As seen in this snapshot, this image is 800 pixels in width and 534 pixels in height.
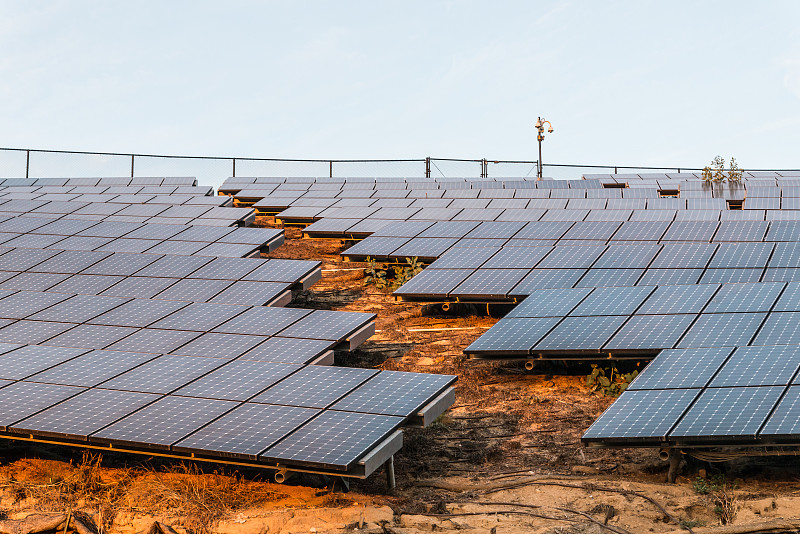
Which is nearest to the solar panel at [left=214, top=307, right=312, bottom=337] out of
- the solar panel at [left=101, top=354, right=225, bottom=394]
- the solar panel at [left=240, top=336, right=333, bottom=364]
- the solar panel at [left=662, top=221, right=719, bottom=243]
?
the solar panel at [left=240, top=336, right=333, bottom=364]

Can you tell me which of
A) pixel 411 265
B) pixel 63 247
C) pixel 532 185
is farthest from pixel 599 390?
pixel 532 185

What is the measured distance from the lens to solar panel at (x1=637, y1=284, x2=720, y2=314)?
49.6ft

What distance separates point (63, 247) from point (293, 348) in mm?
10908

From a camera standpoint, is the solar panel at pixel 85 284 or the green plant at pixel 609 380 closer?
the green plant at pixel 609 380

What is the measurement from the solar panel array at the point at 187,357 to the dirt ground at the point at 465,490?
2.45ft

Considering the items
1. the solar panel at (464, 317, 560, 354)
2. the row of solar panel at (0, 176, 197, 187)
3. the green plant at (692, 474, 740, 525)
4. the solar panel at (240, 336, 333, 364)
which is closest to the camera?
the green plant at (692, 474, 740, 525)

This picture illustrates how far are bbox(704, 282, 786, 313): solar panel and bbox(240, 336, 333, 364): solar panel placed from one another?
6.85 meters

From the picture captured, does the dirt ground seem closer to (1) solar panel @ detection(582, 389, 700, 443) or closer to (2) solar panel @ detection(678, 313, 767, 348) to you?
(1) solar panel @ detection(582, 389, 700, 443)

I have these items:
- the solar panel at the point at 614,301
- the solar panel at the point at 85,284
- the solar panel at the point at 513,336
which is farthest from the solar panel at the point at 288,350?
the solar panel at the point at 85,284

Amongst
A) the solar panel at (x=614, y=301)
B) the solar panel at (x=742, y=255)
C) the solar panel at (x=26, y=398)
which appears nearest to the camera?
the solar panel at (x=26, y=398)

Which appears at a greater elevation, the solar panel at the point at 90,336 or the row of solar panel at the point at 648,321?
the row of solar panel at the point at 648,321

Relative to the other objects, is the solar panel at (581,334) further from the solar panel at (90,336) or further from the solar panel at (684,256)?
the solar panel at (90,336)

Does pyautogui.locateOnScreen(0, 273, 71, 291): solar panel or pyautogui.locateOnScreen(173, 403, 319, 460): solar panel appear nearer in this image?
pyautogui.locateOnScreen(173, 403, 319, 460): solar panel

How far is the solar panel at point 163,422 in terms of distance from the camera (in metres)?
10.9
